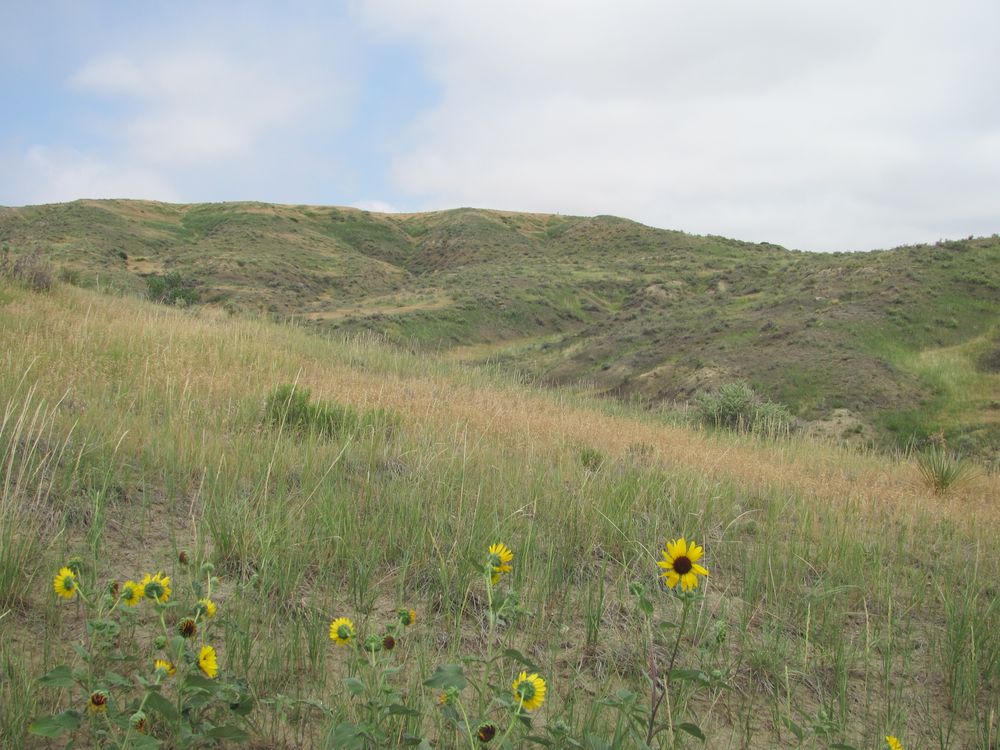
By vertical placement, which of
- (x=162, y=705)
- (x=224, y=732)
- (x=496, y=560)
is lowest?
(x=224, y=732)

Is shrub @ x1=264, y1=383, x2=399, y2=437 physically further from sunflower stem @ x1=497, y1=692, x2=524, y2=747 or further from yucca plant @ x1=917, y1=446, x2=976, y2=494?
yucca plant @ x1=917, y1=446, x2=976, y2=494

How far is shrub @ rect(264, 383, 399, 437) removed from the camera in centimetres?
542

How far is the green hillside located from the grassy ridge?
9918mm

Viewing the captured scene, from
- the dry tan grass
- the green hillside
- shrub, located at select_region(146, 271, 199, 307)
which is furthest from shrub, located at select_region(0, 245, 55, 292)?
shrub, located at select_region(146, 271, 199, 307)

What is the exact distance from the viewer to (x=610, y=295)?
4575cm

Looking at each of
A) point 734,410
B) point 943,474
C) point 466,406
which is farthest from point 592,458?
point 734,410

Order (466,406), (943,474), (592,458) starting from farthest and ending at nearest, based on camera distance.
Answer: (466,406) → (943,474) → (592,458)

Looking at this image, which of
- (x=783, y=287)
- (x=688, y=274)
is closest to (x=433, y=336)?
(x=783, y=287)

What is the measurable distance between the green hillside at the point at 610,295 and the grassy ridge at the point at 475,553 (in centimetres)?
992

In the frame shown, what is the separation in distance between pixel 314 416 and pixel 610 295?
41.6m

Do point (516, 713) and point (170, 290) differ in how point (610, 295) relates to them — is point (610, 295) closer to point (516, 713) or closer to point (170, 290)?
point (170, 290)

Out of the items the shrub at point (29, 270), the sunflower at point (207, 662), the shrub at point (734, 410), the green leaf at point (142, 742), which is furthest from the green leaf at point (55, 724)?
the shrub at point (734, 410)

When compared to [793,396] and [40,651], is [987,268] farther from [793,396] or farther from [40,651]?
[40,651]

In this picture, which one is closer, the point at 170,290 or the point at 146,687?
the point at 146,687
